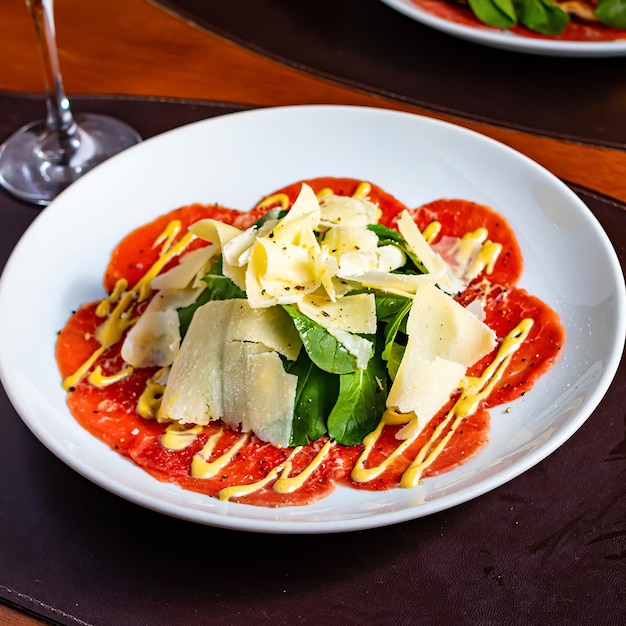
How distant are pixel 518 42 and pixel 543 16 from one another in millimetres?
186

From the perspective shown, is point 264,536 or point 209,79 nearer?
point 264,536

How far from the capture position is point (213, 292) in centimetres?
207

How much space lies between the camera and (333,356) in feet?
5.98

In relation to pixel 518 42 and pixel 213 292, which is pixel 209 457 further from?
pixel 518 42

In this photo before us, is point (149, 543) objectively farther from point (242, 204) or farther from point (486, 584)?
point (242, 204)

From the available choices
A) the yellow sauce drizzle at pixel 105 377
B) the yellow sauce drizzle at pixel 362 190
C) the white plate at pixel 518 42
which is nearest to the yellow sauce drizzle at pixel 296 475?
the yellow sauce drizzle at pixel 105 377

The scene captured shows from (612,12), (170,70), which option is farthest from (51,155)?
(612,12)

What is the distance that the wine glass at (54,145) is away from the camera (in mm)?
2713

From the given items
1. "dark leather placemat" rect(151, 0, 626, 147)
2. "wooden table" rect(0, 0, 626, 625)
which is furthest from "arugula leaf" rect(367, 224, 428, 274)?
"dark leather placemat" rect(151, 0, 626, 147)

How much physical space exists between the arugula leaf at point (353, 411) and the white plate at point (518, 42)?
150cm

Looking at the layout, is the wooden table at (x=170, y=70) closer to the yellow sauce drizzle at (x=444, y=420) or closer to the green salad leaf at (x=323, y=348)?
the yellow sauce drizzle at (x=444, y=420)

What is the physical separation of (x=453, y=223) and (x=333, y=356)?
2.35 ft

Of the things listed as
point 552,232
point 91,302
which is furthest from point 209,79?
point 552,232

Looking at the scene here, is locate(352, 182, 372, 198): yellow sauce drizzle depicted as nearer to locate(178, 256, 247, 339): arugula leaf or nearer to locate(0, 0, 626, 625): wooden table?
locate(178, 256, 247, 339): arugula leaf
